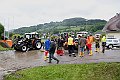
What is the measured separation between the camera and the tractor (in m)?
30.0

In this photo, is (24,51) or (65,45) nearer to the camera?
(65,45)

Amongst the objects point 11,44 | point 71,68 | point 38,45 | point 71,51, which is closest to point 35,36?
point 38,45

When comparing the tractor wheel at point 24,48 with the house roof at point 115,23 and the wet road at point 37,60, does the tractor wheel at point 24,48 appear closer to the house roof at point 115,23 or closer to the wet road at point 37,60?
the wet road at point 37,60

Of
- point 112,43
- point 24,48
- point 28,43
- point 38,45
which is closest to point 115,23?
point 24,48

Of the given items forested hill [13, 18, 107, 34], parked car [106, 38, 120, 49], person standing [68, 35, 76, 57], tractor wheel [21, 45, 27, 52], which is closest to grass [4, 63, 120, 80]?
person standing [68, 35, 76, 57]

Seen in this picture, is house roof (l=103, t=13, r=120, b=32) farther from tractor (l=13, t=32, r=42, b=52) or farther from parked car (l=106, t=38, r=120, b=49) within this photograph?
parked car (l=106, t=38, r=120, b=49)

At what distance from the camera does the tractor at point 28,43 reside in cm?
3003

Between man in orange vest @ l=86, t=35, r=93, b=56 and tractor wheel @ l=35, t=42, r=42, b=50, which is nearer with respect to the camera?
man in orange vest @ l=86, t=35, r=93, b=56

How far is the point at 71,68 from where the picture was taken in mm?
16328

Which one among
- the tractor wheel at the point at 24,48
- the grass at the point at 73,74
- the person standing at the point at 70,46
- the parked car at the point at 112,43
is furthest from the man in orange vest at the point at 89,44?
the parked car at the point at 112,43

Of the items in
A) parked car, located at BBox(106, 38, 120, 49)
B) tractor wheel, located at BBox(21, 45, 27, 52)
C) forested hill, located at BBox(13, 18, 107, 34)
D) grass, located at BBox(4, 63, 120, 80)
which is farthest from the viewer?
parked car, located at BBox(106, 38, 120, 49)

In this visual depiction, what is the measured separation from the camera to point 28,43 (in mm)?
30938

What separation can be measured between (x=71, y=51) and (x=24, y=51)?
6.38m

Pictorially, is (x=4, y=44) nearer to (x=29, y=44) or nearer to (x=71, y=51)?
(x=29, y=44)
